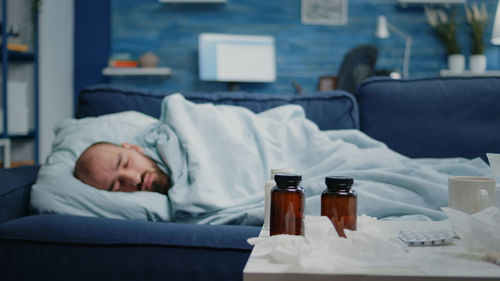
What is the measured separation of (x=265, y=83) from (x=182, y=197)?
108 inches

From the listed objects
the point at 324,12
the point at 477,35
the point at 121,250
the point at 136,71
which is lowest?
the point at 121,250

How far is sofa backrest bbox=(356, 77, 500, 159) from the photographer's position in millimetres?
1638

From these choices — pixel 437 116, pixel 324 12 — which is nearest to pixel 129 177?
pixel 437 116

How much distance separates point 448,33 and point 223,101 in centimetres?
269

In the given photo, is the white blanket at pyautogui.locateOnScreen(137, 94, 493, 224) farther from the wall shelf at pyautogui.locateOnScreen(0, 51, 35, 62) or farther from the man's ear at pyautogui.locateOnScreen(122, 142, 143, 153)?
the wall shelf at pyautogui.locateOnScreen(0, 51, 35, 62)

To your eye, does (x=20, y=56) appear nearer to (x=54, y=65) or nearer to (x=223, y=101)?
(x=54, y=65)

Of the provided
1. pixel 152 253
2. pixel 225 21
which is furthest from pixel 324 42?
pixel 152 253

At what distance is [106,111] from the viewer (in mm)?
1814

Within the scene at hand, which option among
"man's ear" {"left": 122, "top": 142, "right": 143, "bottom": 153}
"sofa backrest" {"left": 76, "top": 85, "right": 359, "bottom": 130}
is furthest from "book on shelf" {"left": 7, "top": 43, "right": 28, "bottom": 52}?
"man's ear" {"left": 122, "top": 142, "right": 143, "bottom": 153}

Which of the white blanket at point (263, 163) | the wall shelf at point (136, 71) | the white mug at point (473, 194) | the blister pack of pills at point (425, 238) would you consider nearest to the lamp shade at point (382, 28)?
the wall shelf at point (136, 71)

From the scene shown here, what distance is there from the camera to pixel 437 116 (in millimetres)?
1679

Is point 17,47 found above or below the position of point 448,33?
below

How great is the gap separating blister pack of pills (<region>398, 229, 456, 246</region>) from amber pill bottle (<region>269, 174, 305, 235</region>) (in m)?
0.16

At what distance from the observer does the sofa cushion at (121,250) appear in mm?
1140
